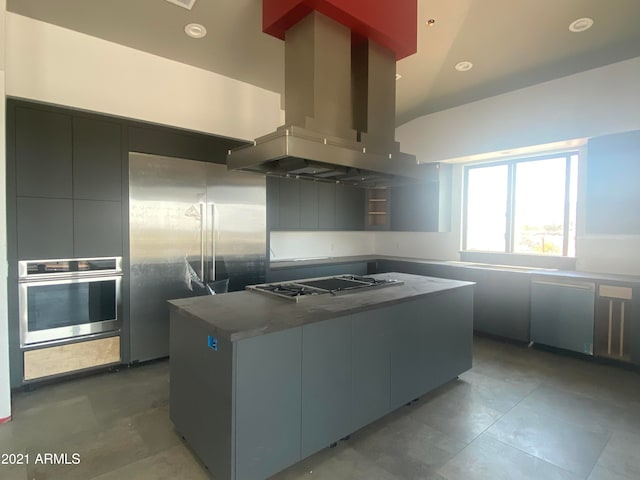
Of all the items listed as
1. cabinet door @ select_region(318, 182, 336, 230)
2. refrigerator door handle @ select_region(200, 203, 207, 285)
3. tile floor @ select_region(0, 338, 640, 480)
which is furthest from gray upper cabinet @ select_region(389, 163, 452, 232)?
refrigerator door handle @ select_region(200, 203, 207, 285)

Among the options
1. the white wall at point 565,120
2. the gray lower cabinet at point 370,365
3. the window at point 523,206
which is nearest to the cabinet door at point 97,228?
the gray lower cabinet at point 370,365

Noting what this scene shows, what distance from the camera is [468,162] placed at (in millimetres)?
5070

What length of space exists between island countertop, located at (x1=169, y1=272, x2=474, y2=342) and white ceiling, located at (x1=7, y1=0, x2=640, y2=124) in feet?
7.37

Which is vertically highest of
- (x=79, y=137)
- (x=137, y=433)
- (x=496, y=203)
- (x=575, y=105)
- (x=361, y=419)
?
(x=575, y=105)

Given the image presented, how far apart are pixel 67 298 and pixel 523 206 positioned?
5308 mm

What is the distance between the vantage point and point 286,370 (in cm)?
181

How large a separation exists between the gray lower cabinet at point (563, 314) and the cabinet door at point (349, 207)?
8.56 ft

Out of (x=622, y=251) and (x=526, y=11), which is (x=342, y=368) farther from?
(x=622, y=251)

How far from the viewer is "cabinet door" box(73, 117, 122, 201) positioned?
2916mm

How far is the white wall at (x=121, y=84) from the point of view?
8.97 ft

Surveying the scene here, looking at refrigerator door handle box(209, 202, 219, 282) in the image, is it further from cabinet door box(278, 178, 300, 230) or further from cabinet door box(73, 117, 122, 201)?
cabinet door box(278, 178, 300, 230)

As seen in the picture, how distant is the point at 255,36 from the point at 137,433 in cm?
325

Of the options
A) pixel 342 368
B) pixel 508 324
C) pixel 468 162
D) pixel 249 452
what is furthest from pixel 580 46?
pixel 249 452

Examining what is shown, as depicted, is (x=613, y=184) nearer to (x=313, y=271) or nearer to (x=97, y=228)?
(x=313, y=271)
